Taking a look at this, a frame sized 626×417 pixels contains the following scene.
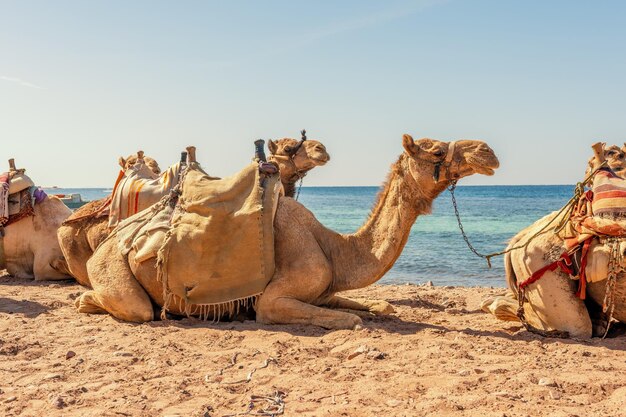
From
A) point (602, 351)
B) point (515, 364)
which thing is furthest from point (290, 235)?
point (602, 351)

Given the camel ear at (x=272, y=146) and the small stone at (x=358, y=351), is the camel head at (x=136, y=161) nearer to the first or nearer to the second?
the camel ear at (x=272, y=146)

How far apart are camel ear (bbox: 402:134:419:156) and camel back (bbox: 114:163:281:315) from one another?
1294mm

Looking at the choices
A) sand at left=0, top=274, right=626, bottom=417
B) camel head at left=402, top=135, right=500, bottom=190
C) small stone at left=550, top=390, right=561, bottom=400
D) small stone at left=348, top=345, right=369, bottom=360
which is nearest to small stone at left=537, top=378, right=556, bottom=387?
sand at left=0, top=274, right=626, bottom=417

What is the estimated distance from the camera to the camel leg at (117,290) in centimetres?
630

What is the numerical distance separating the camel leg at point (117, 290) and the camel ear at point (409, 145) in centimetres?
290

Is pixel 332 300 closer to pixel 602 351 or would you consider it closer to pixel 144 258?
pixel 144 258

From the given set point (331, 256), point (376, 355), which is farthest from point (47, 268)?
point (376, 355)

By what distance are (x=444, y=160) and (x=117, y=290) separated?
3.36 m

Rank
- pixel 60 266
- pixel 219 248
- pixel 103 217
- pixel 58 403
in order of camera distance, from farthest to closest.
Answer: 1. pixel 60 266
2. pixel 103 217
3. pixel 219 248
4. pixel 58 403

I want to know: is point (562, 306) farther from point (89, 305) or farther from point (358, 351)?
point (89, 305)

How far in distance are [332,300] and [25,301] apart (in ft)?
12.3

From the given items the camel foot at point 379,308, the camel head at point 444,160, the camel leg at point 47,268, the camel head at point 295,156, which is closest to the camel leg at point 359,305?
the camel foot at point 379,308

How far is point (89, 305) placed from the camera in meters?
6.77

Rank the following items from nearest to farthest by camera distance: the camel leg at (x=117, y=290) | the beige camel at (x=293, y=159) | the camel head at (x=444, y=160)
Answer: the camel head at (x=444, y=160) < the camel leg at (x=117, y=290) < the beige camel at (x=293, y=159)
